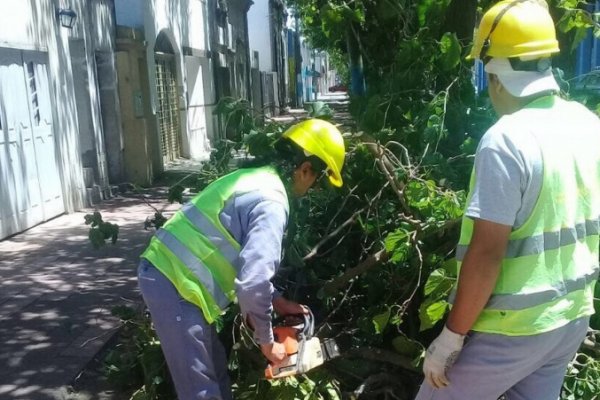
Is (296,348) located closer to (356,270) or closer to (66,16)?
(356,270)

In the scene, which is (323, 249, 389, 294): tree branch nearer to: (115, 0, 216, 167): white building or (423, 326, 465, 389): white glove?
(423, 326, 465, 389): white glove

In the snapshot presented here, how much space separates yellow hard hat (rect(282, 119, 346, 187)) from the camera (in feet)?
8.75

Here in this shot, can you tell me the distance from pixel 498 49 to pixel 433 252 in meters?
1.45

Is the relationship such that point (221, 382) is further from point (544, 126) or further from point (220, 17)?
point (220, 17)

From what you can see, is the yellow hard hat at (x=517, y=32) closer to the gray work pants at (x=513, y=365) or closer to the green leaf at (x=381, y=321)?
the gray work pants at (x=513, y=365)

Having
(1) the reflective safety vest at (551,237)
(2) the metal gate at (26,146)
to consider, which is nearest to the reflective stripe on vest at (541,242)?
(1) the reflective safety vest at (551,237)

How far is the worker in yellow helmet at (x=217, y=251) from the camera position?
8.17 feet

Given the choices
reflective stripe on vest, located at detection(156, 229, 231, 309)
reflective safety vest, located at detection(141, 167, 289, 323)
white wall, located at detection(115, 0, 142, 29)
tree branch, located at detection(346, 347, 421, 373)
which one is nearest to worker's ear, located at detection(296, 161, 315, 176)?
reflective safety vest, located at detection(141, 167, 289, 323)

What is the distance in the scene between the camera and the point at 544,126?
6.23 feet

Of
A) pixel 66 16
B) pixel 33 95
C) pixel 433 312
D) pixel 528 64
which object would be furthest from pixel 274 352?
pixel 66 16

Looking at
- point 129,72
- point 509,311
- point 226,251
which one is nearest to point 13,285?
point 226,251

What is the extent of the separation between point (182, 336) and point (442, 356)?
1.08m

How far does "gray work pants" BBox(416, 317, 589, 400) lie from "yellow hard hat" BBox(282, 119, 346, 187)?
3.12 feet

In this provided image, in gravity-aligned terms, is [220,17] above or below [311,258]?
above
